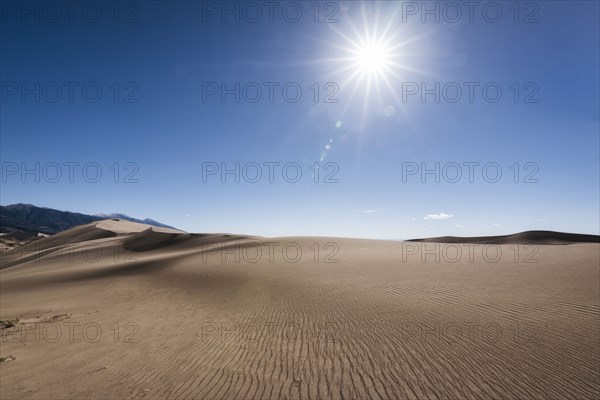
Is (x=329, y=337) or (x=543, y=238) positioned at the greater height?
(x=543, y=238)

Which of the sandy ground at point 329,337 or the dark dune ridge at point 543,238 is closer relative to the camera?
the sandy ground at point 329,337

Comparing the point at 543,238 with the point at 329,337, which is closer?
the point at 329,337

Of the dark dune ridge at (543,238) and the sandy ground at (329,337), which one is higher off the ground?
the dark dune ridge at (543,238)

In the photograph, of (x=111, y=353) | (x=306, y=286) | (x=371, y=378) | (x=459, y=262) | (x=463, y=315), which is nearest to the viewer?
(x=371, y=378)

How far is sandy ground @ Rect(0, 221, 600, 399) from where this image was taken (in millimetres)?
5012

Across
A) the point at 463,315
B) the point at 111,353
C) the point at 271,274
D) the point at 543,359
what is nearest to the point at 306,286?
the point at 271,274

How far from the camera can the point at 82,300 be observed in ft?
48.3

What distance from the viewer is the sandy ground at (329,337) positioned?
5012 millimetres

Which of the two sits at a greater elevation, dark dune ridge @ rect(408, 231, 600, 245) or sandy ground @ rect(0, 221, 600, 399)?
dark dune ridge @ rect(408, 231, 600, 245)

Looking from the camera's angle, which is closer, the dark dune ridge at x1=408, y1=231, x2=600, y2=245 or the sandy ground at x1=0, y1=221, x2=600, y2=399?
the sandy ground at x1=0, y1=221, x2=600, y2=399

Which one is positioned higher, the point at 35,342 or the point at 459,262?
the point at 459,262

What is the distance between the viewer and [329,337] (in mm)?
7051

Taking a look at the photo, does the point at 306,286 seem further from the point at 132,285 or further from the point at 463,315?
the point at 132,285

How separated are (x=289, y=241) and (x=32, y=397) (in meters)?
29.9
